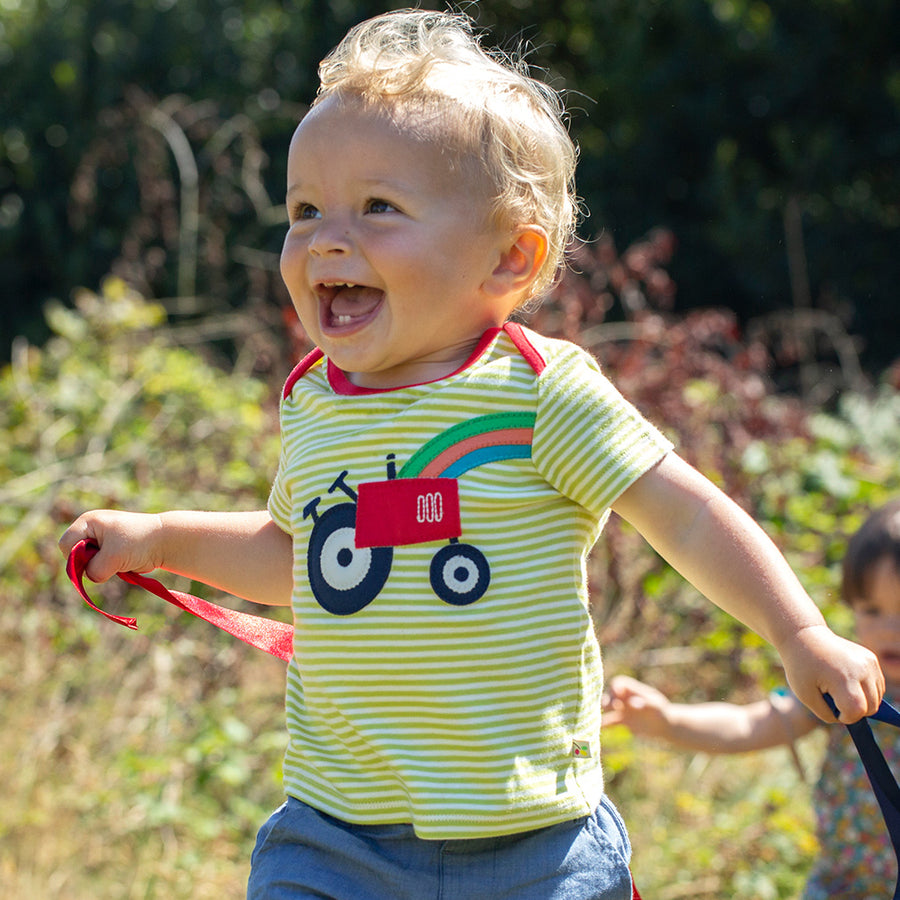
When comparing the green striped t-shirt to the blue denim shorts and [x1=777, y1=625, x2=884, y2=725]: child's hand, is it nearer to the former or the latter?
the blue denim shorts

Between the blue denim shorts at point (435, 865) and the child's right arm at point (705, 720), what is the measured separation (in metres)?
0.61

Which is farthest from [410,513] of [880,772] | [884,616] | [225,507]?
[225,507]

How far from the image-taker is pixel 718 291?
12.0 m

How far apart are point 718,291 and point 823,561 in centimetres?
797

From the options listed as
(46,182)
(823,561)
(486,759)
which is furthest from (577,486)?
(46,182)

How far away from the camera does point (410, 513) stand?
1522mm

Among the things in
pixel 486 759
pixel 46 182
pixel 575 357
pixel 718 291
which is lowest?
pixel 486 759

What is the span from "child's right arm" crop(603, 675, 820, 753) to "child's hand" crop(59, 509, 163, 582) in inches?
34.5

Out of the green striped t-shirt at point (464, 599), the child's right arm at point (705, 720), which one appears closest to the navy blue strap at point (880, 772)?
the green striped t-shirt at point (464, 599)

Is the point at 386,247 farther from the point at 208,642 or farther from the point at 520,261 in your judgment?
the point at 208,642

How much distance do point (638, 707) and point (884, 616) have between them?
21.6 inches

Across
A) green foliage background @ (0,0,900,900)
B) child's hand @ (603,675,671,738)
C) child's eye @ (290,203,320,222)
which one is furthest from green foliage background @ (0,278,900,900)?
child's eye @ (290,203,320,222)

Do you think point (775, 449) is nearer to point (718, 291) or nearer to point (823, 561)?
point (823, 561)

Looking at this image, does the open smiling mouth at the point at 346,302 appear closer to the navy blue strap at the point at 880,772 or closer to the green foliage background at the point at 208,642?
the navy blue strap at the point at 880,772
